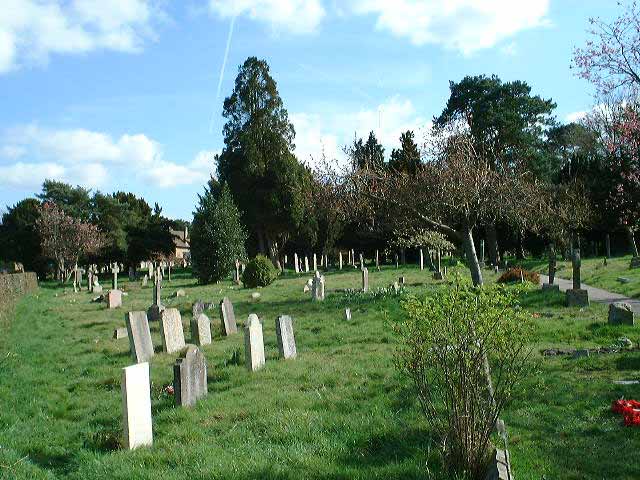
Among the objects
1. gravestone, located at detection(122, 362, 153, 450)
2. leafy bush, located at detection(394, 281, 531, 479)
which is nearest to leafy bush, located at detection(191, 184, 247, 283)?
gravestone, located at detection(122, 362, 153, 450)

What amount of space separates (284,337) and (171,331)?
10.2 feet

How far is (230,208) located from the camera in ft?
127

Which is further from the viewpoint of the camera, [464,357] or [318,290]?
[318,290]

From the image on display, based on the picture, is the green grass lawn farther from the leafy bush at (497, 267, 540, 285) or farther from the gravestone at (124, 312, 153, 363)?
the leafy bush at (497, 267, 540, 285)

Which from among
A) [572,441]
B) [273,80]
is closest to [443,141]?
[572,441]

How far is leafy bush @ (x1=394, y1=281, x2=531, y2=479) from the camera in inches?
208

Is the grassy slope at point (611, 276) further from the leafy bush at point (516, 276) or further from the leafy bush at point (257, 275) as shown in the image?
the leafy bush at point (257, 275)

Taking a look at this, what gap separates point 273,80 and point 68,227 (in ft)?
75.3

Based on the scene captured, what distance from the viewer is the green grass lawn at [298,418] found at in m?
5.75

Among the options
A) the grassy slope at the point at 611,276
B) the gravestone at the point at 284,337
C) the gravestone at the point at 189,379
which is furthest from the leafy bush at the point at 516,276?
the gravestone at the point at 189,379

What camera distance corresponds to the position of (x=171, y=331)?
13.0 metres

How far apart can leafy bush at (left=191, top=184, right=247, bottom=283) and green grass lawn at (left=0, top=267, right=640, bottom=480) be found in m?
23.2

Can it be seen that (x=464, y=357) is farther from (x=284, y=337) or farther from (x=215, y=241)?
(x=215, y=241)

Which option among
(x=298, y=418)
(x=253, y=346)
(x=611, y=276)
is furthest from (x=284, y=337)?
(x=611, y=276)
